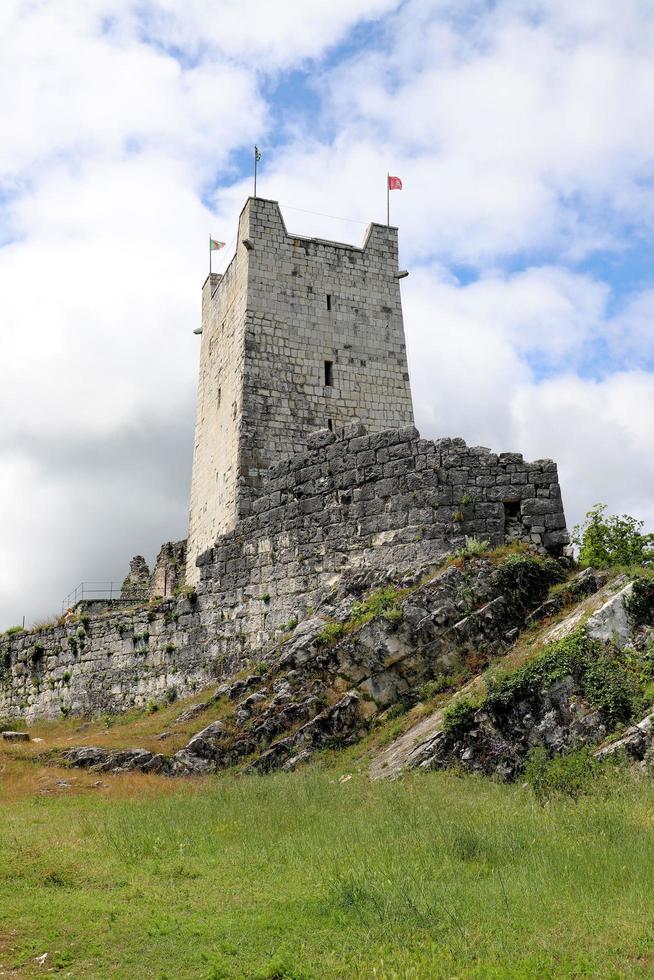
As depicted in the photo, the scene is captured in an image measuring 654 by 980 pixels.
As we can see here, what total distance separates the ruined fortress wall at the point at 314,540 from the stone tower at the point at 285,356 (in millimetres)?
3538

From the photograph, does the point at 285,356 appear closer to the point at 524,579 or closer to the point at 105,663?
the point at 105,663

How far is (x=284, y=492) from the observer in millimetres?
16766

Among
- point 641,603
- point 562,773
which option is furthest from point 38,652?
point 562,773

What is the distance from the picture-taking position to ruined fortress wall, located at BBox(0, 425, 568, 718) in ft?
47.6

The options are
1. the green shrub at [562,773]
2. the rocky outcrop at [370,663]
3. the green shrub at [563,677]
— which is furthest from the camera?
the rocky outcrop at [370,663]

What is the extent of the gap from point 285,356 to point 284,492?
6.32 m

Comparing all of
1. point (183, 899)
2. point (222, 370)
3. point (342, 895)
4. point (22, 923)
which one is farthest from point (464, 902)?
point (222, 370)

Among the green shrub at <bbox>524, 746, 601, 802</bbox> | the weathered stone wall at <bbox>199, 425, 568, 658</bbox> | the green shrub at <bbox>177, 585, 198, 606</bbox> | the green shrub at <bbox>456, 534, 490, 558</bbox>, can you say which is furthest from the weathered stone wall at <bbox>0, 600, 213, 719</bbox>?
the green shrub at <bbox>524, 746, 601, 802</bbox>

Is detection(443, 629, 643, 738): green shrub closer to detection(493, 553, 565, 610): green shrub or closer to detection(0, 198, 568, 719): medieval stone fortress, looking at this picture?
detection(493, 553, 565, 610): green shrub

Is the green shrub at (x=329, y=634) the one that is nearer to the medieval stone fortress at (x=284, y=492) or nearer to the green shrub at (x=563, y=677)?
the medieval stone fortress at (x=284, y=492)

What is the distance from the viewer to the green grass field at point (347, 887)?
17.8 ft

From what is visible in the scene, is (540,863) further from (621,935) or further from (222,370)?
(222,370)

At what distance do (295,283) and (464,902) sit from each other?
1864cm

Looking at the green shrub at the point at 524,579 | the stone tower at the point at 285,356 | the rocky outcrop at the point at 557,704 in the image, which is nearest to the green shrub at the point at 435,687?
the rocky outcrop at the point at 557,704
